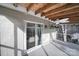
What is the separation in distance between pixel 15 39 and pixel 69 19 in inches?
87.1

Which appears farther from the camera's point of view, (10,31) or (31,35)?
(31,35)

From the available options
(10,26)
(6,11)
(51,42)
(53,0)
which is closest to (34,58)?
(53,0)

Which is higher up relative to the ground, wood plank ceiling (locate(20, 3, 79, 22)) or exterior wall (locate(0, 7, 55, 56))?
wood plank ceiling (locate(20, 3, 79, 22))

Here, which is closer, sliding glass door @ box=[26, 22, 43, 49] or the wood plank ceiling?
the wood plank ceiling

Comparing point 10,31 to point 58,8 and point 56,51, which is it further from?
point 56,51

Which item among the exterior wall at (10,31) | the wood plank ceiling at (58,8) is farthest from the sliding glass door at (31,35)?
the wood plank ceiling at (58,8)

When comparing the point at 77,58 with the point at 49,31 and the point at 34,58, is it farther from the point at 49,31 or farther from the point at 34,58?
the point at 49,31

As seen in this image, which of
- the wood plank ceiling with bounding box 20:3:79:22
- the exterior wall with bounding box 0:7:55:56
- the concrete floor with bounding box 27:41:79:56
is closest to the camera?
the wood plank ceiling with bounding box 20:3:79:22

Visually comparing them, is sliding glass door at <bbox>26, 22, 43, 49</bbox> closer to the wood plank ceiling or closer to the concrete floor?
the concrete floor

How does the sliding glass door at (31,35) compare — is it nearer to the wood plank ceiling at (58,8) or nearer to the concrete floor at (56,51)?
the concrete floor at (56,51)

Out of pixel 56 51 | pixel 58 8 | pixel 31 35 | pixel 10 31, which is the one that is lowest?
pixel 56 51

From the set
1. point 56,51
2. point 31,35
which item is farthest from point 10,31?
point 56,51

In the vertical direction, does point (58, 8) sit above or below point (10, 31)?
above

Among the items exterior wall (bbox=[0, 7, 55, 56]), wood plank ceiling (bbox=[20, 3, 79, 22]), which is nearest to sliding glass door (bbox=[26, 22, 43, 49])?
exterior wall (bbox=[0, 7, 55, 56])
